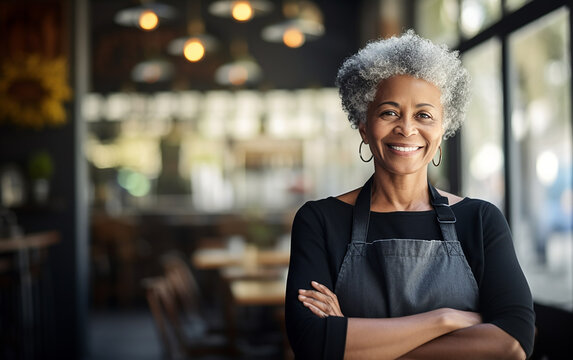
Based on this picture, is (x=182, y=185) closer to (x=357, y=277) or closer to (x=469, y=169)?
(x=469, y=169)

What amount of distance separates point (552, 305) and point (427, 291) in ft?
6.07

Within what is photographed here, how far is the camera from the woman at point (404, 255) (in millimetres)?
1396

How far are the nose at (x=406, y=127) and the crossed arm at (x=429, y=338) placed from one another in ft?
1.40

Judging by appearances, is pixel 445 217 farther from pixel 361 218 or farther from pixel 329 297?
pixel 329 297

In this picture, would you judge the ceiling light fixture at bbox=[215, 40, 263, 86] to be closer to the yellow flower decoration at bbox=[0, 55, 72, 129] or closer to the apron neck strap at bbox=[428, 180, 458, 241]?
the yellow flower decoration at bbox=[0, 55, 72, 129]

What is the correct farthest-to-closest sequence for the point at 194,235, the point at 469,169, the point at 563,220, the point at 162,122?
the point at 162,122
the point at 194,235
the point at 563,220
the point at 469,169

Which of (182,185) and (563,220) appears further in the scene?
(182,185)

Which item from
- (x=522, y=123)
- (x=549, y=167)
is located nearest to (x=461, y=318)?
(x=522, y=123)

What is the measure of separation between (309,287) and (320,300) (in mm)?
45

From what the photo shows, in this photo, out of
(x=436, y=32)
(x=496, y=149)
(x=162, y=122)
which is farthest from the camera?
(x=162, y=122)

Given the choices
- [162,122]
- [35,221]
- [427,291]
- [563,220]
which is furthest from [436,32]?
[162,122]

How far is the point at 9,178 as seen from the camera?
19.1 ft

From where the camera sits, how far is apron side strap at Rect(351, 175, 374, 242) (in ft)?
4.94

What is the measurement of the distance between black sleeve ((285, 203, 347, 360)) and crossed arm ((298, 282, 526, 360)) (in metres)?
0.03
